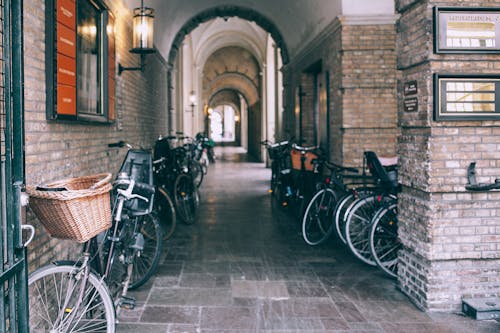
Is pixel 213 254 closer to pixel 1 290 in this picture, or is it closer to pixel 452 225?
pixel 452 225

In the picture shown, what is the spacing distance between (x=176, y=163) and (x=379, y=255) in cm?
356

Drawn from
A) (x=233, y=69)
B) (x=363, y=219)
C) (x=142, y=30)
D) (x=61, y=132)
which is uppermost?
(x=233, y=69)

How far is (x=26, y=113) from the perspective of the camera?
3041 mm

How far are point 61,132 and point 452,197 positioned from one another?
108 inches

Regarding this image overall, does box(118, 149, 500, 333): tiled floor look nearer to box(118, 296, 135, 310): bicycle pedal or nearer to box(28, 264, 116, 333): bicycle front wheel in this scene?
box(118, 296, 135, 310): bicycle pedal

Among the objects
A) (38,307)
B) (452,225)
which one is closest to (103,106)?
(38,307)

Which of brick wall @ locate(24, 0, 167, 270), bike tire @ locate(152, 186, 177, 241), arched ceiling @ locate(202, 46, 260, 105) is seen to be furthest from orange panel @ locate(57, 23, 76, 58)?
arched ceiling @ locate(202, 46, 260, 105)

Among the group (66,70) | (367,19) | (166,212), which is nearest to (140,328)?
(66,70)

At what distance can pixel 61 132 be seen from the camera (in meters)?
3.72

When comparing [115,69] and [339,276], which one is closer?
[339,276]

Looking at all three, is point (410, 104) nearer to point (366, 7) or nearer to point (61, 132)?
point (61, 132)

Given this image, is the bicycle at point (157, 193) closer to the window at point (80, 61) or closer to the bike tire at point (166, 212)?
the bike tire at point (166, 212)

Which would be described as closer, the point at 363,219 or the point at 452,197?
the point at 452,197

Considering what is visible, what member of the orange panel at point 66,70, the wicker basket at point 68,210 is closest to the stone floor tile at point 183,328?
the wicker basket at point 68,210
